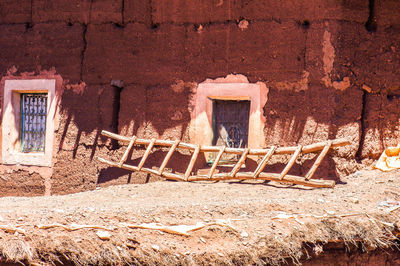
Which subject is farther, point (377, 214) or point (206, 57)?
point (206, 57)

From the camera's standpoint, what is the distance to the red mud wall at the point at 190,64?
21.6 ft

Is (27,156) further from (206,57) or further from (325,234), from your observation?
(325,234)

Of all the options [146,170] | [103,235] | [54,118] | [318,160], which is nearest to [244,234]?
[103,235]

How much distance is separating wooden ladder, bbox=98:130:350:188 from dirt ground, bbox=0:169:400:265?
0.38 meters

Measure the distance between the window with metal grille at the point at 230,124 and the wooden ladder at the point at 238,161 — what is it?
44 centimetres

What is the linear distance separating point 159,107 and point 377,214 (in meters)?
3.36

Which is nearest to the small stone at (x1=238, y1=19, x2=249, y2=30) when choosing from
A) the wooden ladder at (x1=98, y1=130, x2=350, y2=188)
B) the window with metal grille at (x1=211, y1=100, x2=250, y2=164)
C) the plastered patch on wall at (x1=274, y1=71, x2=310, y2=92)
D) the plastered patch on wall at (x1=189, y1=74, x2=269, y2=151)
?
the plastered patch on wall at (x1=189, y1=74, x2=269, y2=151)

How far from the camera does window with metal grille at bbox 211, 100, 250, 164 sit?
7.04 m

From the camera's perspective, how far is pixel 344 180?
6430mm

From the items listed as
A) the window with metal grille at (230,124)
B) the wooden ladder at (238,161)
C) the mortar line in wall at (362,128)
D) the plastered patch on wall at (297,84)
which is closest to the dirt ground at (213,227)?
the wooden ladder at (238,161)

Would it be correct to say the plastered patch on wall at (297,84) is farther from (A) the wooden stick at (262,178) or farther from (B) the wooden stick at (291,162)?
(A) the wooden stick at (262,178)

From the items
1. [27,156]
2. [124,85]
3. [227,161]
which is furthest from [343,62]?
[27,156]

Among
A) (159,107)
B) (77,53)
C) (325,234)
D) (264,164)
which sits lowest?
(325,234)

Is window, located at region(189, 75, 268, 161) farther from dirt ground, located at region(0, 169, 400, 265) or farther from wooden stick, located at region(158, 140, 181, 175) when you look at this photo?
dirt ground, located at region(0, 169, 400, 265)
